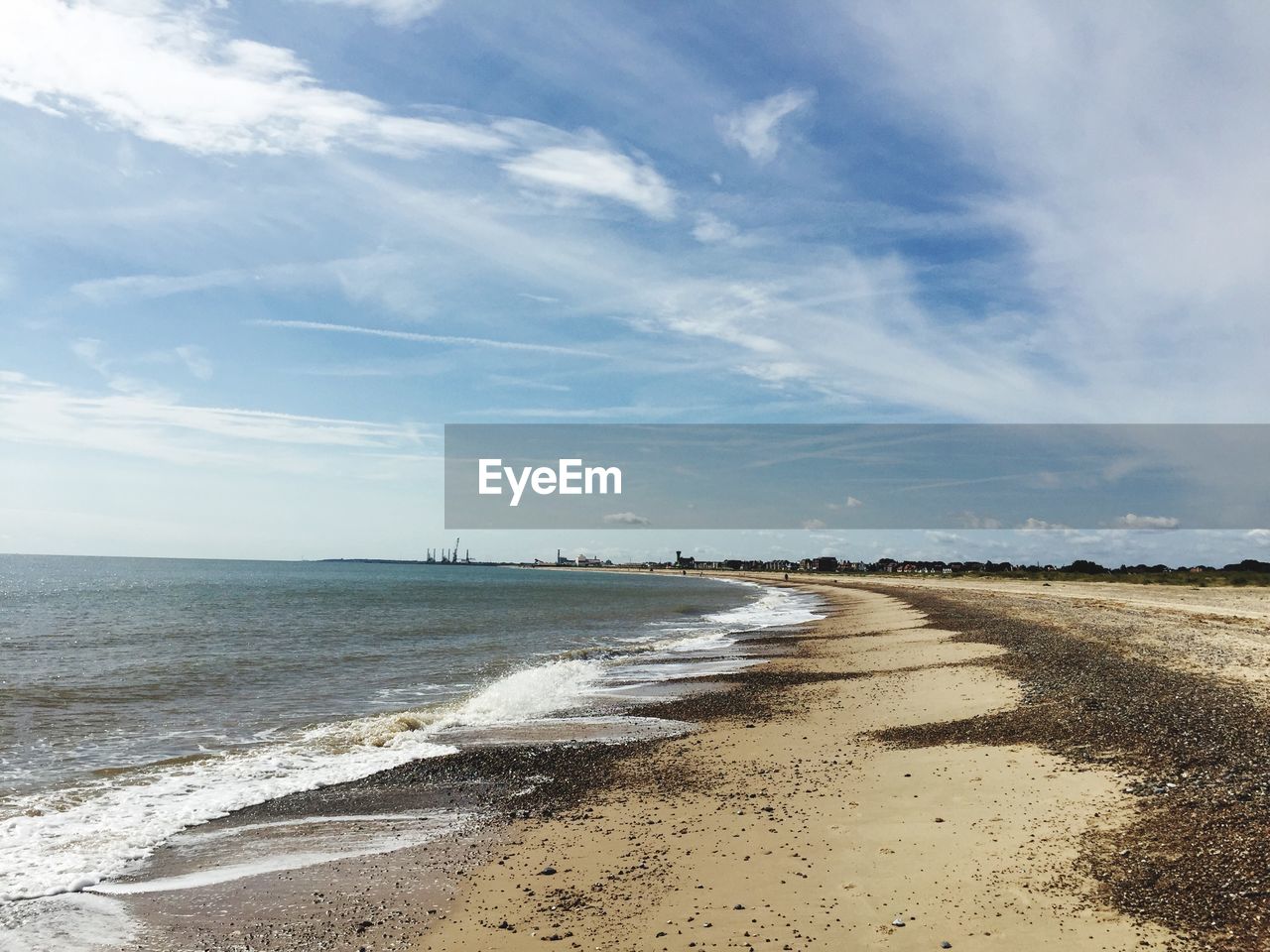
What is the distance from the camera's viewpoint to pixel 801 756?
44.6 feet

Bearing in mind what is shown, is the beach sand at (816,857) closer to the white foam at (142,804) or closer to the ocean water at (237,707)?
the ocean water at (237,707)

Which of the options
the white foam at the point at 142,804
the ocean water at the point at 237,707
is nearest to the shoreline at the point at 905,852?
the ocean water at the point at 237,707

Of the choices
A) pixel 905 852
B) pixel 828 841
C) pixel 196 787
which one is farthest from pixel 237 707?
pixel 905 852

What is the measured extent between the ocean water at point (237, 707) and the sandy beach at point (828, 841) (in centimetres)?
139

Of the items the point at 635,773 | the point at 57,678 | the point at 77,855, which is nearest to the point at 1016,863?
the point at 635,773

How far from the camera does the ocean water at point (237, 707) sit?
11703 millimetres

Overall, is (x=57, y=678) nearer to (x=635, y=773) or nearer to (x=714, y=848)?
(x=635, y=773)

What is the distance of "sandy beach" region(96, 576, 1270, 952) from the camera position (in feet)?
23.7

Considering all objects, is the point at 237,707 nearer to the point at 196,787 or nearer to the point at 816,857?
the point at 196,787

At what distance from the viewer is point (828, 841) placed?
30.6 ft

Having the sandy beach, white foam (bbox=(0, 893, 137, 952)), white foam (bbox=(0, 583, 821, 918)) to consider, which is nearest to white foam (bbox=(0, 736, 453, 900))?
white foam (bbox=(0, 583, 821, 918))

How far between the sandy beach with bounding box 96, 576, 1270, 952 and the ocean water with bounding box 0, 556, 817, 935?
4.57ft

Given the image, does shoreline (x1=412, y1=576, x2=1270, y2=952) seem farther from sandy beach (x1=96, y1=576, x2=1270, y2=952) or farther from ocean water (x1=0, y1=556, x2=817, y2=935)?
ocean water (x1=0, y1=556, x2=817, y2=935)

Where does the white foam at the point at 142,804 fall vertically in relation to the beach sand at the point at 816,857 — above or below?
below
